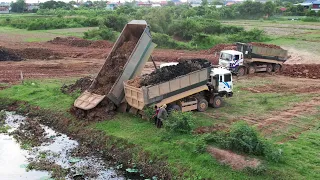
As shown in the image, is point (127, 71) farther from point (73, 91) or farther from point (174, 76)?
point (73, 91)

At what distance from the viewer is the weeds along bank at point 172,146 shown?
13.4 metres

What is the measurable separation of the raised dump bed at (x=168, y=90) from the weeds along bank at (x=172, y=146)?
1060 mm

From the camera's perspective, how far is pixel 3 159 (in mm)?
16375

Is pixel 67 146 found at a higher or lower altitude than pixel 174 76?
lower

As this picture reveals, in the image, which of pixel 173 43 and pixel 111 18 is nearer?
pixel 173 43

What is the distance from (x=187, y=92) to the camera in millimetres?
A: 19453

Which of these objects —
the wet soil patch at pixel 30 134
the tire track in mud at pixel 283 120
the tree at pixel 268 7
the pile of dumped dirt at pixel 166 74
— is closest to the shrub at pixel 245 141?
the tire track in mud at pixel 283 120

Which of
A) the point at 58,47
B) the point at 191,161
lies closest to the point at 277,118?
the point at 191,161

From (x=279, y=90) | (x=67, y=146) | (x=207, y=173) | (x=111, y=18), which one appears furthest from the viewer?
(x=111, y=18)

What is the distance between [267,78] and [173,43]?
17.8m

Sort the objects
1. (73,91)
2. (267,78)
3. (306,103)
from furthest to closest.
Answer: (267,78), (73,91), (306,103)

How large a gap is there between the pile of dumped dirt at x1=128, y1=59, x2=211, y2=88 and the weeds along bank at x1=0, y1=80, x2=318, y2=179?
6.06ft

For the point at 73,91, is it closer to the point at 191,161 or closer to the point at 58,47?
the point at 191,161

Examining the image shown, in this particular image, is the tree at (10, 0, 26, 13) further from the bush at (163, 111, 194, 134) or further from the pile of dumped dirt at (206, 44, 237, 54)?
the bush at (163, 111, 194, 134)
